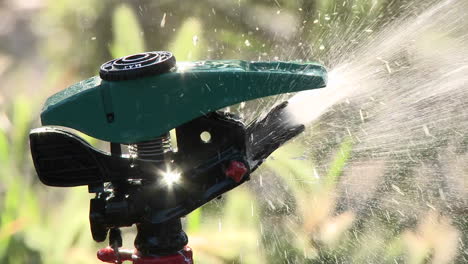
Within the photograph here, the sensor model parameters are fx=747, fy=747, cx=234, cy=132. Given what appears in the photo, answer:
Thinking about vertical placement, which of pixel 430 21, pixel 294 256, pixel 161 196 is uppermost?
pixel 430 21

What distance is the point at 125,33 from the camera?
2158 millimetres

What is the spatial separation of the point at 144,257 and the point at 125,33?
3.50ft

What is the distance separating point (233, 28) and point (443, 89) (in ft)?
2.03

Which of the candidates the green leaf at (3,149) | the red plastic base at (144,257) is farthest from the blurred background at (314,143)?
the red plastic base at (144,257)

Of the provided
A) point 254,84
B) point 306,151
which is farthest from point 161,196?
point 306,151

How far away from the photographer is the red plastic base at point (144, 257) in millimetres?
1214

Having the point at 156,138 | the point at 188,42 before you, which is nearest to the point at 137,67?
the point at 156,138

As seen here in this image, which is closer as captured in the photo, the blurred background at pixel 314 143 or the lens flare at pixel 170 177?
the lens flare at pixel 170 177

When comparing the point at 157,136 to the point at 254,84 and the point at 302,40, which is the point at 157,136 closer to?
the point at 254,84

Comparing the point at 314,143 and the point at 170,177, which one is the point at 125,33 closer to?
the point at 314,143

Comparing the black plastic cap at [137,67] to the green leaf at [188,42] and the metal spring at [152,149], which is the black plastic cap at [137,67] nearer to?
the metal spring at [152,149]

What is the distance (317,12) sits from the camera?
215 centimetres

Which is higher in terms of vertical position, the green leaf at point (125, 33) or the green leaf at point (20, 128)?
the green leaf at point (125, 33)

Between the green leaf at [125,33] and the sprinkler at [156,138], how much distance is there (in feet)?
2.96
